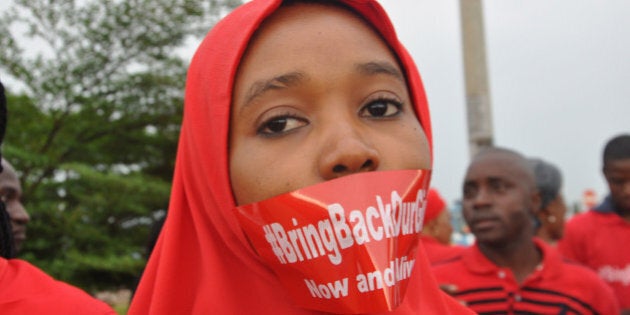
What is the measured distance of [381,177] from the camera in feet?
4.25

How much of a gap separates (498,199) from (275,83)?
193cm

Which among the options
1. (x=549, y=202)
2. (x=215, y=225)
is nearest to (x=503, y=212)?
(x=215, y=225)

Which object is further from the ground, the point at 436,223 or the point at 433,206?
the point at 433,206

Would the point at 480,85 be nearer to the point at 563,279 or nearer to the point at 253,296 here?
the point at 563,279

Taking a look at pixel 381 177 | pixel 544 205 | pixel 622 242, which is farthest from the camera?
pixel 544 205

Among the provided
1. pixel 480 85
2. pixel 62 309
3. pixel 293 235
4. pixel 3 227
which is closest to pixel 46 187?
pixel 480 85

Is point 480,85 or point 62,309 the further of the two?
point 480,85

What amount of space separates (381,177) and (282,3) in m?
0.49

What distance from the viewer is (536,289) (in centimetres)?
279

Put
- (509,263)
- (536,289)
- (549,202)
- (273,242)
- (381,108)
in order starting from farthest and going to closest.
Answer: (549,202)
(509,263)
(536,289)
(381,108)
(273,242)

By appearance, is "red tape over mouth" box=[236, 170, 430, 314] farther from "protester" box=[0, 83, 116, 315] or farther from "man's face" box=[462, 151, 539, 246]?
"man's face" box=[462, 151, 539, 246]

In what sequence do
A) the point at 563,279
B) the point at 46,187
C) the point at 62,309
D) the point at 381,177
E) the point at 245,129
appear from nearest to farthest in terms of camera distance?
the point at 381,177 < the point at 245,129 < the point at 62,309 < the point at 563,279 < the point at 46,187

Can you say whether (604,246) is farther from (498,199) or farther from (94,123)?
(94,123)

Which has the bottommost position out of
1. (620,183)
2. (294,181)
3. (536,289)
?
(536,289)
